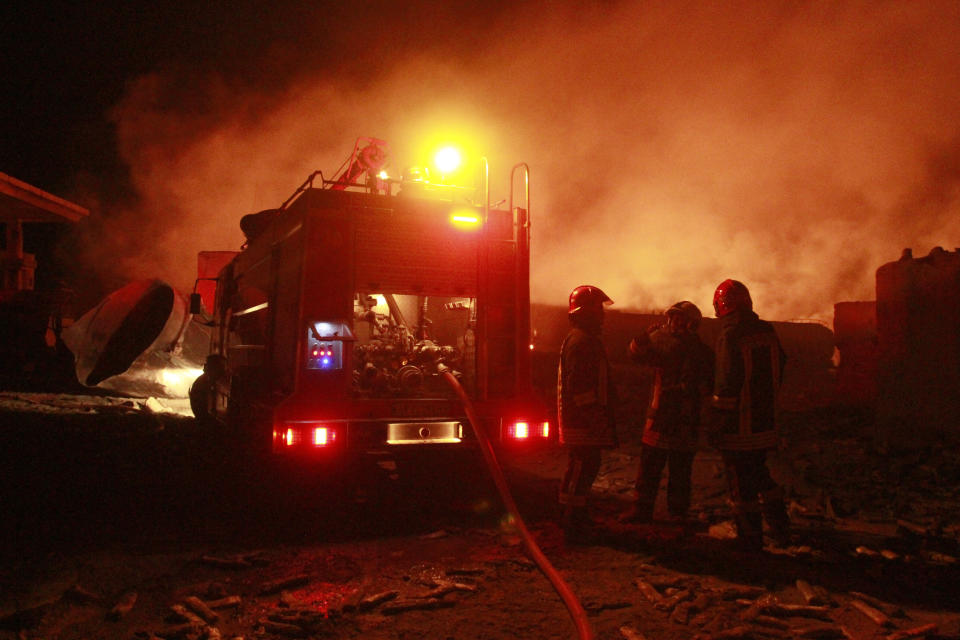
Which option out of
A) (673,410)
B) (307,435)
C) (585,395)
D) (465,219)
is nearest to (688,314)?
(673,410)

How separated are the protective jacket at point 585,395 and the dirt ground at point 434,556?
81 centimetres

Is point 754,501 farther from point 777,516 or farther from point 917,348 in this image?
point 917,348

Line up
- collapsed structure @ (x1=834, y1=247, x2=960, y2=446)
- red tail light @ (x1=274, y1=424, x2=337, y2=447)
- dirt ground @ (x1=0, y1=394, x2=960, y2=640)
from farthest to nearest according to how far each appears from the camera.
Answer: collapsed structure @ (x1=834, y1=247, x2=960, y2=446), red tail light @ (x1=274, y1=424, x2=337, y2=447), dirt ground @ (x1=0, y1=394, x2=960, y2=640)

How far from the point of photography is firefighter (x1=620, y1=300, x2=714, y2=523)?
205 inches

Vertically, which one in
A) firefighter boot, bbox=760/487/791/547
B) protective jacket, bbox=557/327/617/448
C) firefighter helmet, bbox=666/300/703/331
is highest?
firefighter helmet, bbox=666/300/703/331

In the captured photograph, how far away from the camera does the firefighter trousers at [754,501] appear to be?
454cm

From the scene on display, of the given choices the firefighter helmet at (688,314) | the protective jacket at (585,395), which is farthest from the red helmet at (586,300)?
the firefighter helmet at (688,314)

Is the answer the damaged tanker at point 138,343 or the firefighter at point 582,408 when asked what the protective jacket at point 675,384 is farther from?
the damaged tanker at point 138,343

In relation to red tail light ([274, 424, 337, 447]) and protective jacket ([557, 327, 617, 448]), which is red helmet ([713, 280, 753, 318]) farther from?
Result: red tail light ([274, 424, 337, 447])

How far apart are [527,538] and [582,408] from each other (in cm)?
110

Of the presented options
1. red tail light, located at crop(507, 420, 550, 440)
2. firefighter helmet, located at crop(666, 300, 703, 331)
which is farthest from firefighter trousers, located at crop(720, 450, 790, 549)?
red tail light, located at crop(507, 420, 550, 440)

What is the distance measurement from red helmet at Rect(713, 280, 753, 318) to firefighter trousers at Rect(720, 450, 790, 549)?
109 centimetres

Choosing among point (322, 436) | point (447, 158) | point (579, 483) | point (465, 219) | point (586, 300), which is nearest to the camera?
point (579, 483)

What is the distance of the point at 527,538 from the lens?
171 inches
